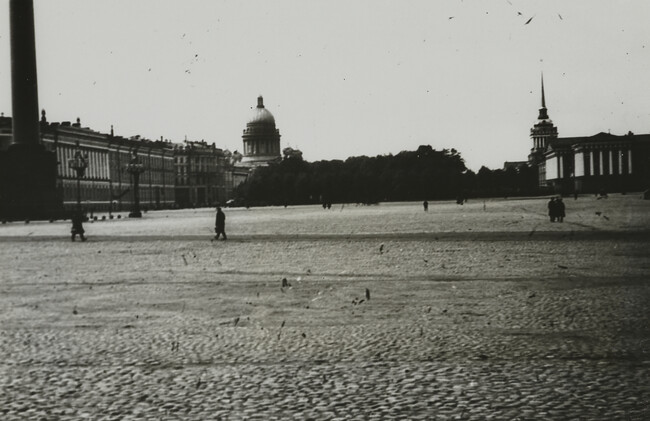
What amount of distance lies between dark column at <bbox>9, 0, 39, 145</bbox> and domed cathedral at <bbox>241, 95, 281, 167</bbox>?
414 ft

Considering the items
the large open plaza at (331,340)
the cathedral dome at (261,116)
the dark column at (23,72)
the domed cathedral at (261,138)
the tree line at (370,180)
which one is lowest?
the large open plaza at (331,340)

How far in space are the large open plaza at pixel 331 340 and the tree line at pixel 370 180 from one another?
91061 millimetres

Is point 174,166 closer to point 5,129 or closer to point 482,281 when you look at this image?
point 5,129

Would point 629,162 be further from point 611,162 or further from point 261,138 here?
point 261,138

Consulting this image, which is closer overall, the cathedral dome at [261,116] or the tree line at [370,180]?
the tree line at [370,180]

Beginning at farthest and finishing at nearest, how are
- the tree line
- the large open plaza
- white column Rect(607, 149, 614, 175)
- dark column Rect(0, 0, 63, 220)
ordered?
white column Rect(607, 149, 614, 175) < the tree line < dark column Rect(0, 0, 63, 220) < the large open plaza

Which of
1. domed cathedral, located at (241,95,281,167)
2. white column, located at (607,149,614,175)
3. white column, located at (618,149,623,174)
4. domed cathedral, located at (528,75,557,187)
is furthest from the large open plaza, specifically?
domed cathedral, located at (528,75,557,187)

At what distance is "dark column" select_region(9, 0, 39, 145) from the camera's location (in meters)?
42.7

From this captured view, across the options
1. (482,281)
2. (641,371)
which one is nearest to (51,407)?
(641,371)

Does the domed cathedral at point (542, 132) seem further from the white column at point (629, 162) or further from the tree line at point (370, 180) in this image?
the tree line at point (370, 180)

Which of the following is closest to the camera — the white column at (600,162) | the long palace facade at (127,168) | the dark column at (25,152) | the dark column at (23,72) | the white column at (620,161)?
the dark column at (23,72)

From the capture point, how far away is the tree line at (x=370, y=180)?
112 metres

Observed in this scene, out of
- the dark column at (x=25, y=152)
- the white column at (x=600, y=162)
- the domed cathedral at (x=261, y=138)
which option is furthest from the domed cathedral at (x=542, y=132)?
the dark column at (x=25, y=152)

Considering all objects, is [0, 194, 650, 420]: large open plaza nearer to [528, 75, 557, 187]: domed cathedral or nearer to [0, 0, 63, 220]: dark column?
[0, 0, 63, 220]: dark column
